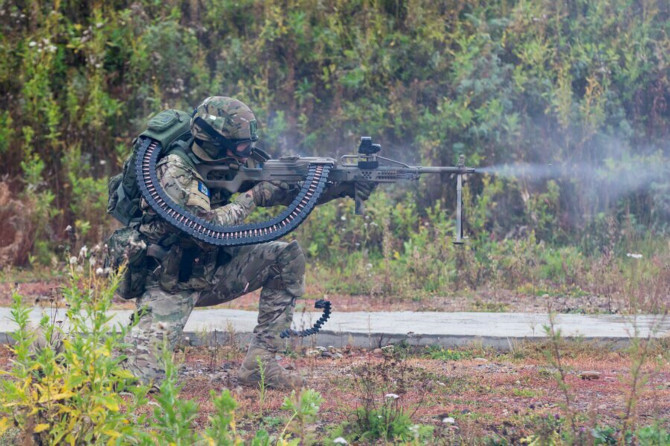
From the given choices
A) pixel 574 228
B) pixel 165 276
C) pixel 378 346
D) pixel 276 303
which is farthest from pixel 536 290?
pixel 165 276

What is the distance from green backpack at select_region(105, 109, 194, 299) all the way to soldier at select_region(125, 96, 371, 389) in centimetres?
6

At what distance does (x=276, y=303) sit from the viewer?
245 inches

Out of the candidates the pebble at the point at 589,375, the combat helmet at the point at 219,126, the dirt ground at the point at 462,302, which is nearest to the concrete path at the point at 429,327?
the dirt ground at the point at 462,302

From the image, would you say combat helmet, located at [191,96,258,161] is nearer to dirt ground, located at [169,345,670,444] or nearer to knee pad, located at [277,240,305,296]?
knee pad, located at [277,240,305,296]

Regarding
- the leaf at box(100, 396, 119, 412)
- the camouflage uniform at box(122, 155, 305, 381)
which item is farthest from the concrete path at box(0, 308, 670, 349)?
the leaf at box(100, 396, 119, 412)

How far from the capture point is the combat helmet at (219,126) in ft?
19.3

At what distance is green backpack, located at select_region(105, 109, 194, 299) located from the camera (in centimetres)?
Answer: 584

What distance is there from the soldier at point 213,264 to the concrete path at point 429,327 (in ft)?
2.74

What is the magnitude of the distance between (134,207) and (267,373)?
50.0 inches

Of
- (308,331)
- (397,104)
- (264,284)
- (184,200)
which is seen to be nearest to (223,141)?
(184,200)

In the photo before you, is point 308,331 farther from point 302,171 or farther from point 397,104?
point 397,104

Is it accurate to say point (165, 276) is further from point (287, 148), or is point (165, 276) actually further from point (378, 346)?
point (287, 148)

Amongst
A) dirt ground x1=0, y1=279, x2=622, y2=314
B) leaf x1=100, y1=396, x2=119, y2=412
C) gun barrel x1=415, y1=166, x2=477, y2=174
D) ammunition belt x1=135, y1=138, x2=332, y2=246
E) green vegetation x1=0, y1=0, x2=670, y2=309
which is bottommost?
leaf x1=100, y1=396, x2=119, y2=412

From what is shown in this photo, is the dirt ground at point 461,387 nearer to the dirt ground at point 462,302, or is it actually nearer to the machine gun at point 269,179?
the machine gun at point 269,179
